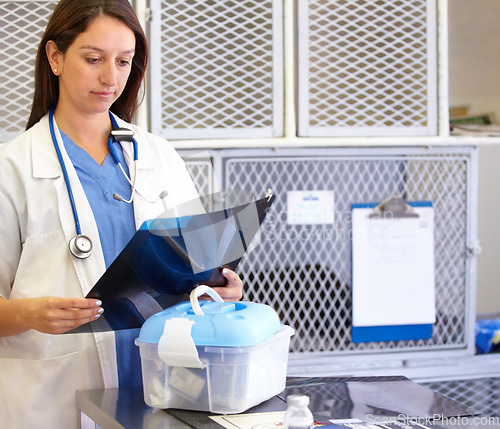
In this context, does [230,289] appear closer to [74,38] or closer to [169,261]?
[169,261]

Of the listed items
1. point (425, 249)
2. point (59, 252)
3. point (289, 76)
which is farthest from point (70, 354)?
point (425, 249)

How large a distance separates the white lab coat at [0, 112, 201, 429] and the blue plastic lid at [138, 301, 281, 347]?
0.26m

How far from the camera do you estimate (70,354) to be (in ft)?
4.06

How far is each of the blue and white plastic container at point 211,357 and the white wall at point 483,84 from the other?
1.84m

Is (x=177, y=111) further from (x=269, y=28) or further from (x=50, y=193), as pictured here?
(x=50, y=193)

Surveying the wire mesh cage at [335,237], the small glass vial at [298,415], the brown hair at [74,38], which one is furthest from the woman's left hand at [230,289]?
the wire mesh cage at [335,237]

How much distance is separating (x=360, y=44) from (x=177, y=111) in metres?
0.59

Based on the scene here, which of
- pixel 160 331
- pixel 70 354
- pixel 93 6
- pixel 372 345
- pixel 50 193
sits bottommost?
pixel 372 345

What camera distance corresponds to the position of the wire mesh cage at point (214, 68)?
1764mm

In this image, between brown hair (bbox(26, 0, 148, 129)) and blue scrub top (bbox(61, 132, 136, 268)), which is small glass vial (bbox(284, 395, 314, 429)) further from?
brown hair (bbox(26, 0, 148, 129))

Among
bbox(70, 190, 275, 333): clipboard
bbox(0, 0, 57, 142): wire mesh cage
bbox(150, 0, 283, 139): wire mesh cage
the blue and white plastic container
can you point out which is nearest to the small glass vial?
the blue and white plastic container

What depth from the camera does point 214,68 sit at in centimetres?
178

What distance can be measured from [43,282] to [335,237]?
0.94m

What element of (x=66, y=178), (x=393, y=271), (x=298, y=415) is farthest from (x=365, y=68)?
(x=298, y=415)
